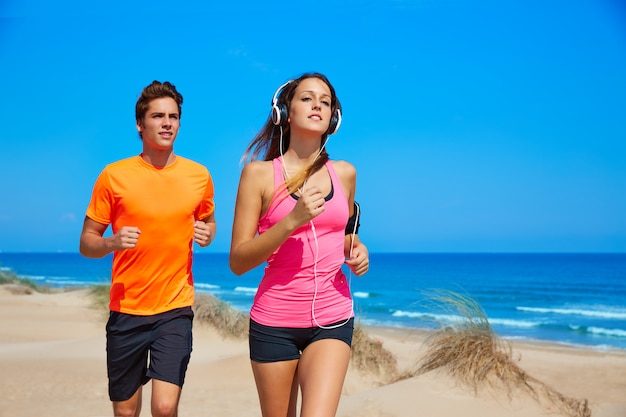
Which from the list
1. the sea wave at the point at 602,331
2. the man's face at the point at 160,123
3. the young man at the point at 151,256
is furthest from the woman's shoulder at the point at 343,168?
the sea wave at the point at 602,331

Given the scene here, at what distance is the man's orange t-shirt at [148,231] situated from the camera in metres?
4.02

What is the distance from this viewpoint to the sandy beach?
20.8 ft

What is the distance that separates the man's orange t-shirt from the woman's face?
1.09 metres

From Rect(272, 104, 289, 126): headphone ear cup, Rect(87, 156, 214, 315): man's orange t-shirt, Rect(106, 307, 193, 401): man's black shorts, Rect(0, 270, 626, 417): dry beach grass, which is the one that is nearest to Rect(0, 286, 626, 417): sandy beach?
Rect(0, 270, 626, 417): dry beach grass

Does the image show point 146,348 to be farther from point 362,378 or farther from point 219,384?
point 362,378

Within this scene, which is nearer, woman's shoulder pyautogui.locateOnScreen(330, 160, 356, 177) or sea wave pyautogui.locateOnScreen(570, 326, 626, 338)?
woman's shoulder pyautogui.locateOnScreen(330, 160, 356, 177)

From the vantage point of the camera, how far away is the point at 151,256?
401 centimetres

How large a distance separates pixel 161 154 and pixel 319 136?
4.29ft

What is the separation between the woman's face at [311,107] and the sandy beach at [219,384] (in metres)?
3.62

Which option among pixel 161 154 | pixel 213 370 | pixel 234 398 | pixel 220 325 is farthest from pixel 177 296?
pixel 220 325

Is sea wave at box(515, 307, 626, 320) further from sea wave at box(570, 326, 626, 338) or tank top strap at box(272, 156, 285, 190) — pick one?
tank top strap at box(272, 156, 285, 190)

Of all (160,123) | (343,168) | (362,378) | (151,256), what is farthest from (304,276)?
(362,378)

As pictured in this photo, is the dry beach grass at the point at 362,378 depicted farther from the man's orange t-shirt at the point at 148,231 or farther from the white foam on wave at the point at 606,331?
the white foam on wave at the point at 606,331

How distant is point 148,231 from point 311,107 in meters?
1.38
